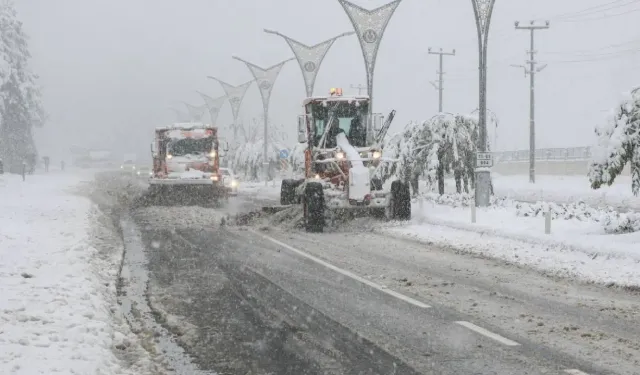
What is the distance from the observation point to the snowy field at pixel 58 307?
5838 millimetres

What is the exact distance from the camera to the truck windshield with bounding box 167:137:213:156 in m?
29.6

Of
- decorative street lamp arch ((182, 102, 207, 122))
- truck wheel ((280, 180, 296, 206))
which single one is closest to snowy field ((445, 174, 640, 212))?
truck wheel ((280, 180, 296, 206))

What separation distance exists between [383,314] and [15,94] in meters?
72.5

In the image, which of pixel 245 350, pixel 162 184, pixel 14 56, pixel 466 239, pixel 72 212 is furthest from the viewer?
pixel 14 56

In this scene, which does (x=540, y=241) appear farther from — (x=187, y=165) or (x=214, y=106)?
(x=214, y=106)

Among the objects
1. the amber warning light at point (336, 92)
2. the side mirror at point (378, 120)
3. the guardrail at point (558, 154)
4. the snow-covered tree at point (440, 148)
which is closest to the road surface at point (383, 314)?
the side mirror at point (378, 120)

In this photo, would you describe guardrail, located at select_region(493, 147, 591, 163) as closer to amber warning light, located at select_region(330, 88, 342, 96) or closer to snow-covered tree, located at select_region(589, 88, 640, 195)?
amber warning light, located at select_region(330, 88, 342, 96)

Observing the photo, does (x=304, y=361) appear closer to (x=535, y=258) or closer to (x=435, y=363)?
(x=435, y=363)

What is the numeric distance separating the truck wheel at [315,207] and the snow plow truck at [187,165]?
12.1m

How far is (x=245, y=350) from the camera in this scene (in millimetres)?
6598

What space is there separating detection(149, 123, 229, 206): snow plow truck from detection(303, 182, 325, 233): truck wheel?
39.7 ft

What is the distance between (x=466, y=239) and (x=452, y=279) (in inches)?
198

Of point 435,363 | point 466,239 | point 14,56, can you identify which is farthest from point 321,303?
point 14,56

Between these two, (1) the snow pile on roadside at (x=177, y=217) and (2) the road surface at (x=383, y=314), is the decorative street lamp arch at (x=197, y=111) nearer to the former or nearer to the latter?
(1) the snow pile on roadside at (x=177, y=217)
